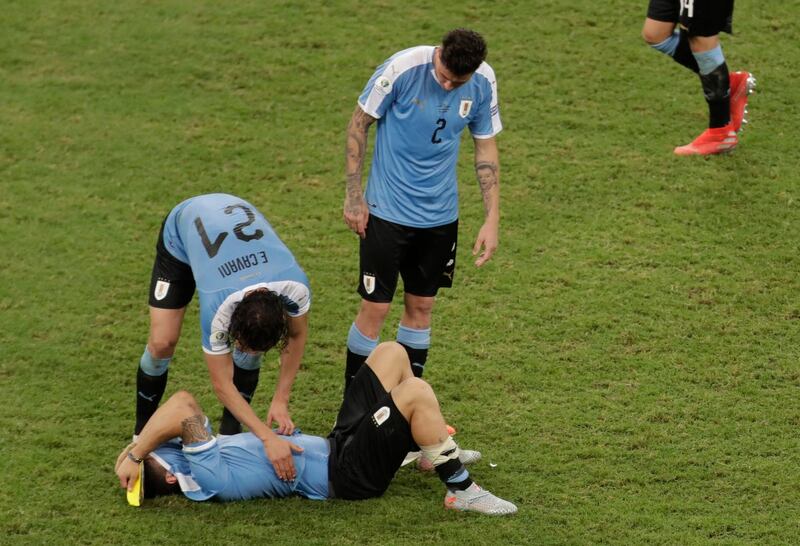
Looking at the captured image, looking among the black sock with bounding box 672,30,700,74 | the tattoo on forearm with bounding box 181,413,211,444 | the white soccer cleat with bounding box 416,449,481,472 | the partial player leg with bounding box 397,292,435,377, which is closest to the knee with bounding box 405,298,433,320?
the partial player leg with bounding box 397,292,435,377

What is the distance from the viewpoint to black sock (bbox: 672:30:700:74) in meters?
8.77

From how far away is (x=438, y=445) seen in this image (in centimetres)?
572

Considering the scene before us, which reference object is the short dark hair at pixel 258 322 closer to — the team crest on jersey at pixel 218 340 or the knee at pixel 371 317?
the team crest on jersey at pixel 218 340

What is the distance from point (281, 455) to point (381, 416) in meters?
Result: 0.50

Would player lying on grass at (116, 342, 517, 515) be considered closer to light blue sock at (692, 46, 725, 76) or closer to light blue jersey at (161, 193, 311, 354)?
light blue jersey at (161, 193, 311, 354)

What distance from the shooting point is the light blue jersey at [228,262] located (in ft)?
18.2

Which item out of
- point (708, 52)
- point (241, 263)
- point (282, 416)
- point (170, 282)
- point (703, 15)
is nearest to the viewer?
point (241, 263)

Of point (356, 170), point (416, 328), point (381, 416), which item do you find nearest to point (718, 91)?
point (416, 328)

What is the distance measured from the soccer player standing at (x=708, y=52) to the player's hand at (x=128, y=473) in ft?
16.6

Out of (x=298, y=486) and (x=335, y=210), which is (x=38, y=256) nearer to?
(x=335, y=210)

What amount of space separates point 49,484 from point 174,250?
1.31 m

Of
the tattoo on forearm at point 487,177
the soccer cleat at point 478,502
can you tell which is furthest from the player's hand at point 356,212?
the soccer cleat at point 478,502

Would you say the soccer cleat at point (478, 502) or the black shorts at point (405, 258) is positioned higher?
the black shorts at point (405, 258)

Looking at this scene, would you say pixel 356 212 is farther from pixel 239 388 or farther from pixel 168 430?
pixel 168 430
